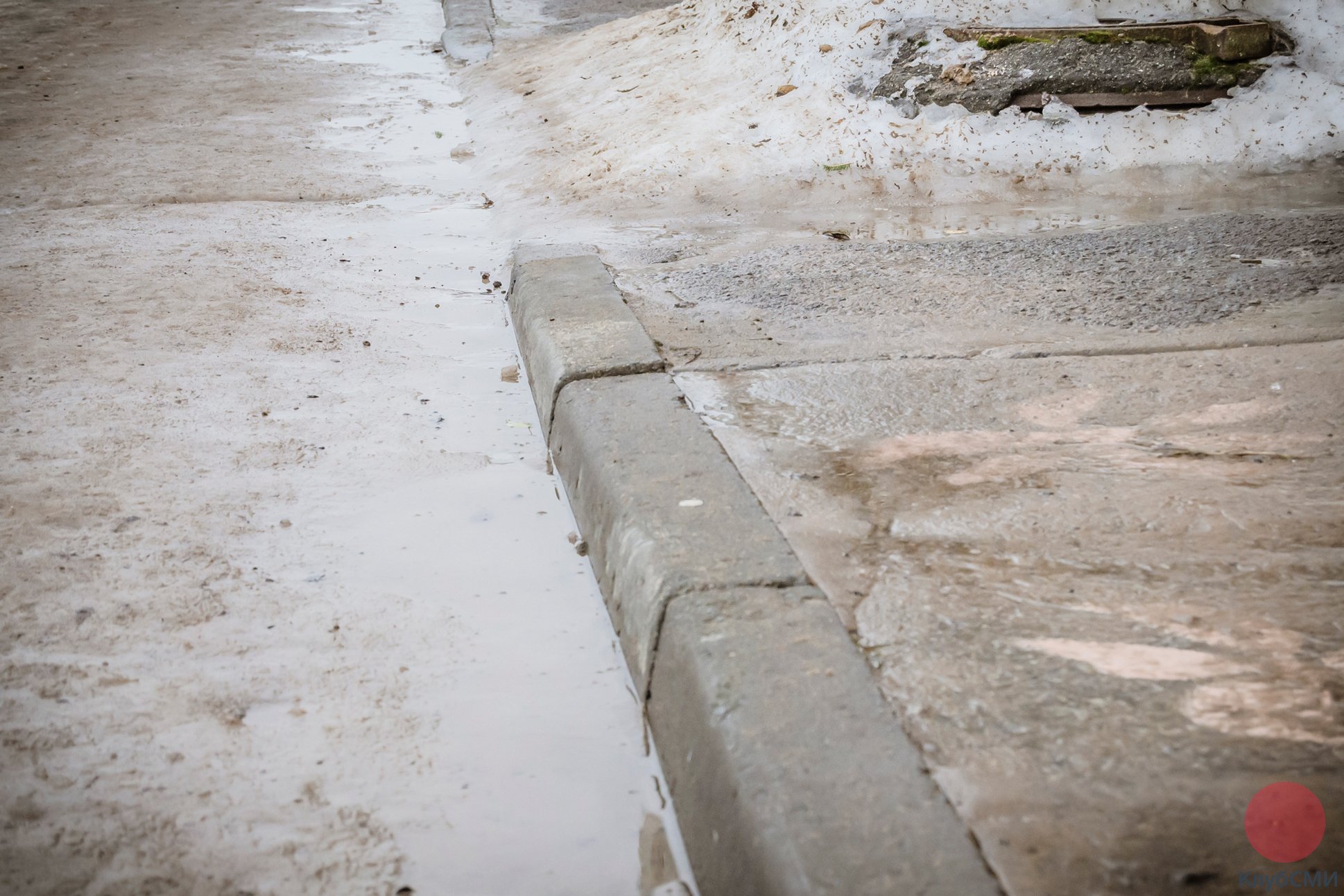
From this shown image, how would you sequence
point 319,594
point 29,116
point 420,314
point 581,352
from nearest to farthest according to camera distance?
point 319,594
point 581,352
point 420,314
point 29,116

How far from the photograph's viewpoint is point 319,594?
1.89 m

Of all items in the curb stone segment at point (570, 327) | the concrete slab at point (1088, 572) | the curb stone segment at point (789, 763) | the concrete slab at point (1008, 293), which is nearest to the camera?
the curb stone segment at point (789, 763)

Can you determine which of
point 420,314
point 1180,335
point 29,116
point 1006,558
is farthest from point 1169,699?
point 29,116

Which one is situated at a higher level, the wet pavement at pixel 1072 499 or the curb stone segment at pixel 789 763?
the curb stone segment at pixel 789 763

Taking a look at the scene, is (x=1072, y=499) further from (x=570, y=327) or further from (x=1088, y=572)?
(x=570, y=327)

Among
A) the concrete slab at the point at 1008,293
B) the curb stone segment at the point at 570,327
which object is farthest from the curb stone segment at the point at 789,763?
the concrete slab at the point at 1008,293

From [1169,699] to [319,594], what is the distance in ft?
4.58

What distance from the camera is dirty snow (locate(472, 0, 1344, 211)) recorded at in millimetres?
3861

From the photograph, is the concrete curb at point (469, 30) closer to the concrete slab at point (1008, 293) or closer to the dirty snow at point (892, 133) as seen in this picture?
the dirty snow at point (892, 133)

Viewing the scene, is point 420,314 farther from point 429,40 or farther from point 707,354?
point 429,40

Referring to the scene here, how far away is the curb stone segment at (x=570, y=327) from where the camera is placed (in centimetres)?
233

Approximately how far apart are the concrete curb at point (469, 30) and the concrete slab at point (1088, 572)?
515 centimetres

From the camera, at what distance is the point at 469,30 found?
7.10 meters

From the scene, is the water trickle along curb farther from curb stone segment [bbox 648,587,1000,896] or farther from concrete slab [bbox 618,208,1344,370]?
concrete slab [bbox 618,208,1344,370]
